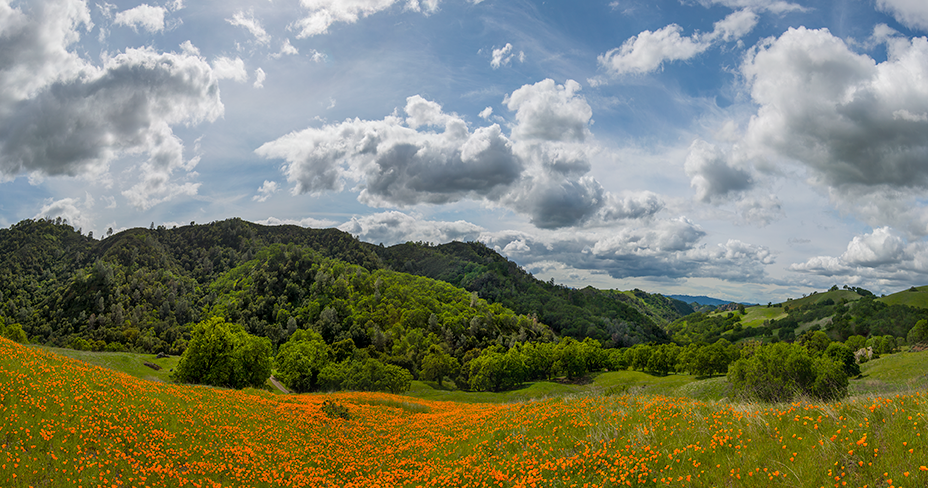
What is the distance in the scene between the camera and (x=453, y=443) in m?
18.3

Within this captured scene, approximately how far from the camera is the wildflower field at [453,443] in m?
8.41

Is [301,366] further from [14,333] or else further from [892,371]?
[892,371]

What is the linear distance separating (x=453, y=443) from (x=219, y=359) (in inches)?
1975

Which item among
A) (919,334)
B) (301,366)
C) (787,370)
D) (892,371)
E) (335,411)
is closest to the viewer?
(335,411)

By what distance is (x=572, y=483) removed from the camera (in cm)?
1030

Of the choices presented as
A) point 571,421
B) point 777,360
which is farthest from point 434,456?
point 777,360

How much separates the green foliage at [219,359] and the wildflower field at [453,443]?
37.2 metres

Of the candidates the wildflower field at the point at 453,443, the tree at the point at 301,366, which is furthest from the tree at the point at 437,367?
the wildflower field at the point at 453,443

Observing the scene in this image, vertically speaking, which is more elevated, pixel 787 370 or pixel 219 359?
pixel 219 359

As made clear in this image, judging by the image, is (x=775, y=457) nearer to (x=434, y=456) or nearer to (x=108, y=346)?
(x=434, y=456)

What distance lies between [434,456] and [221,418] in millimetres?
11636

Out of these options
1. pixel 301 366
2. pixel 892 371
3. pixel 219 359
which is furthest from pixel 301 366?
pixel 892 371

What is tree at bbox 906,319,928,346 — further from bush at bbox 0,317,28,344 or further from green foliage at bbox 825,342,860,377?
bush at bbox 0,317,28,344

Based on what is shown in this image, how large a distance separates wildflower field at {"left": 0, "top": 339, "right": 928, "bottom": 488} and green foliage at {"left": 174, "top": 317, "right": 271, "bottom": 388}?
37.2m
